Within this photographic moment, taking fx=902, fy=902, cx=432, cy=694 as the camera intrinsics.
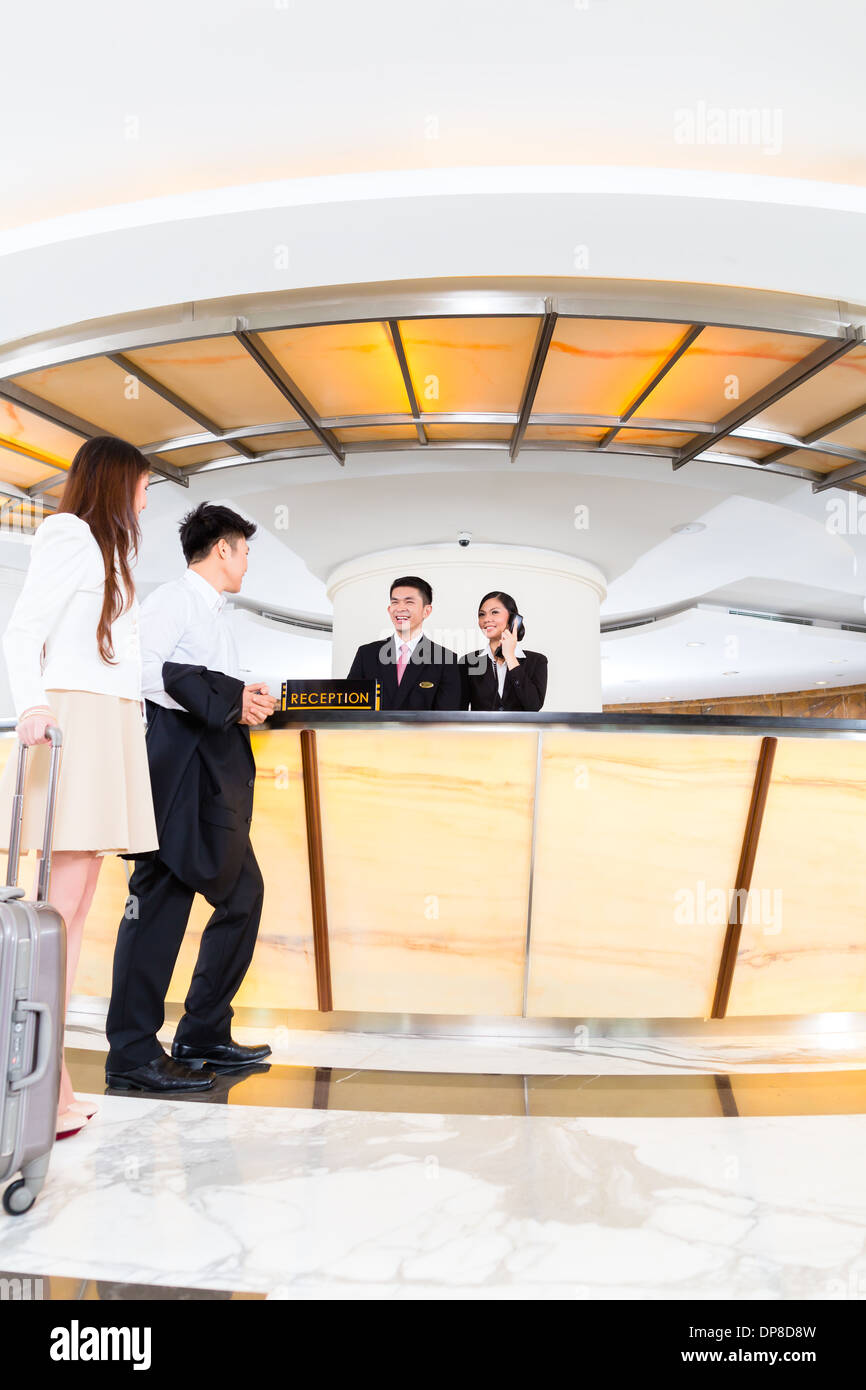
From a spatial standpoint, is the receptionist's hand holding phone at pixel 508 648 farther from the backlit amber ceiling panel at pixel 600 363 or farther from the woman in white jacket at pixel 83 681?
the woman in white jacket at pixel 83 681

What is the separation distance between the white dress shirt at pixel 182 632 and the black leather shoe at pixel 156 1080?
3.55ft

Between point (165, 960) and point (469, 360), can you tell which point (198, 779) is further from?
point (469, 360)

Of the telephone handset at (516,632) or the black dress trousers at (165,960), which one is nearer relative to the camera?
the black dress trousers at (165,960)

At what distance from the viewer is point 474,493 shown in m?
8.61

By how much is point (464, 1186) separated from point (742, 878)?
199cm

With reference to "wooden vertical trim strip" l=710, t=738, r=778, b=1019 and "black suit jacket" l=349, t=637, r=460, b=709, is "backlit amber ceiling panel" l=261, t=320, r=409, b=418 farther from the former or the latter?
"wooden vertical trim strip" l=710, t=738, r=778, b=1019

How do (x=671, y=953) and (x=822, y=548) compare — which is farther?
(x=822, y=548)

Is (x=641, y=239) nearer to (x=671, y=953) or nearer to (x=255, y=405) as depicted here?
(x=255, y=405)

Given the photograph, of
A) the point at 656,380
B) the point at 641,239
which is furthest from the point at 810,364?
the point at 641,239

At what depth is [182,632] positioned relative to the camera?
282 centimetres

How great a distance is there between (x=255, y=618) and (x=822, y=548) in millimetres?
7695

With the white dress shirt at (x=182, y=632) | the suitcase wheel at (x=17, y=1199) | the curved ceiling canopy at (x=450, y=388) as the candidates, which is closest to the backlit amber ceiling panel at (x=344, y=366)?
the curved ceiling canopy at (x=450, y=388)

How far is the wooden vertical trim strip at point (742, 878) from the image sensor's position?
3457mm

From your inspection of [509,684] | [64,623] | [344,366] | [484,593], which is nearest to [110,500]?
[64,623]
